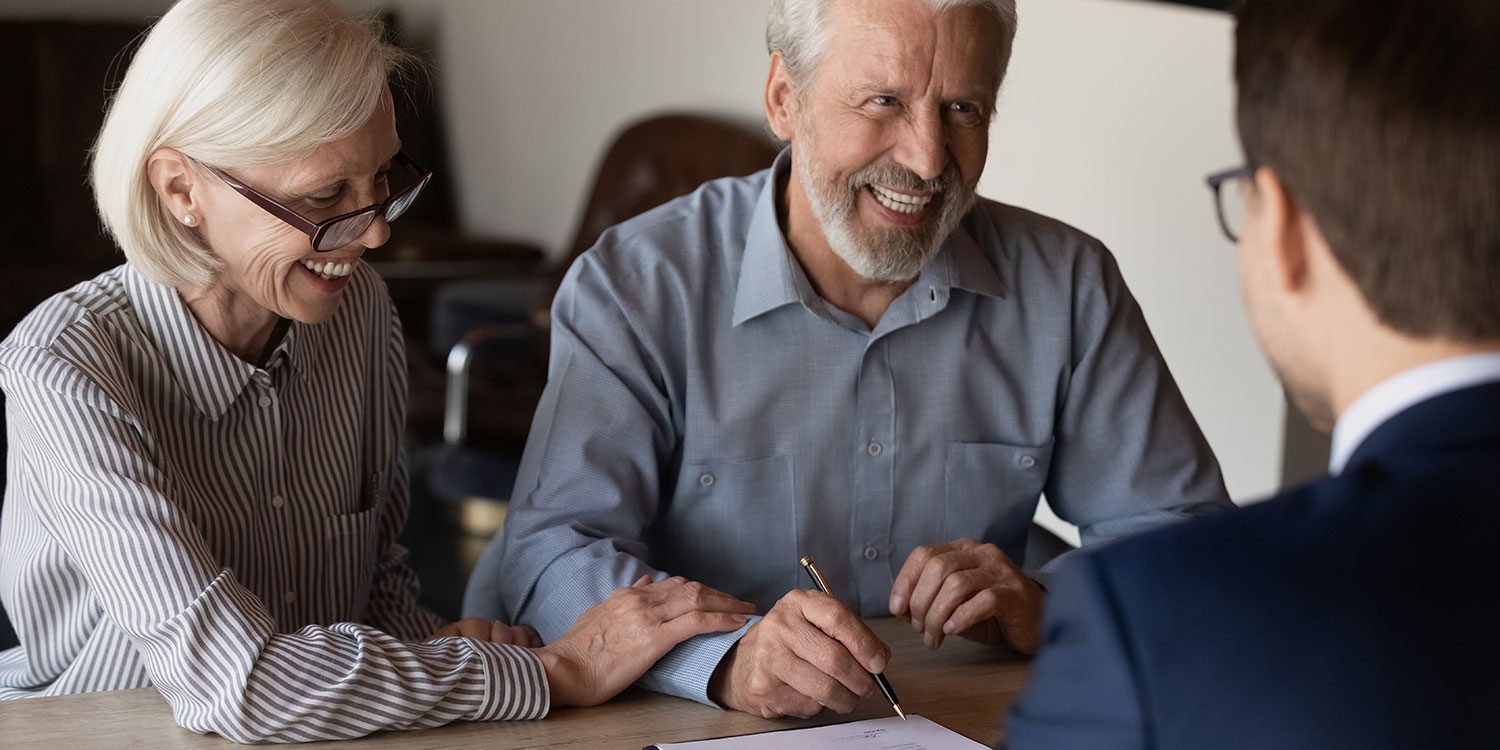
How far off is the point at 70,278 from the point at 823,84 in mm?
4853

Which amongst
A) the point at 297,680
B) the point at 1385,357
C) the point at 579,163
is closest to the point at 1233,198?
the point at 1385,357

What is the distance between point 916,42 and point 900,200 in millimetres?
185

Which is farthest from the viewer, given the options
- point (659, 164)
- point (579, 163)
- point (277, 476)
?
point (579, 163)

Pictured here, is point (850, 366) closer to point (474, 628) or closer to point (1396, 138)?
point (474, 628)

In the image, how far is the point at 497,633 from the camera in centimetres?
167

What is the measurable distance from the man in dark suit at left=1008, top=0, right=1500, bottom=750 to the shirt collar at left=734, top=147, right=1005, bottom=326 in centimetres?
100

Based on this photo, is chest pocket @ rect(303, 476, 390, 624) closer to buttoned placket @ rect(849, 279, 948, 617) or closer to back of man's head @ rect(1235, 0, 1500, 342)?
buttoned placket @ rect(849, 279, 948, 617)

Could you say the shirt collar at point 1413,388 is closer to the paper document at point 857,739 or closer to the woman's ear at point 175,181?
the paper document at point 857,739

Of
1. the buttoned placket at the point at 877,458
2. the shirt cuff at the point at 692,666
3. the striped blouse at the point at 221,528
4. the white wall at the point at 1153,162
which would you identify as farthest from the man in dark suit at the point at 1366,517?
the white wall at the point at 1153,162

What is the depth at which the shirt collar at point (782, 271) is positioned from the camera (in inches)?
74.3

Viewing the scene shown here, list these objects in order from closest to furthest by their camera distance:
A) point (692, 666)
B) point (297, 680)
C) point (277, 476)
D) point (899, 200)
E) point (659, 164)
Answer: point (297, 680) → point (692, 666) → point (277, 476) → point (899, 200) → point (659, 164)

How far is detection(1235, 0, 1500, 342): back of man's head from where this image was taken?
2.74 ft

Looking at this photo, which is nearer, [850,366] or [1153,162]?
[850,366]

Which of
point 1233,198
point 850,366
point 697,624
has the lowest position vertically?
point 697,624
